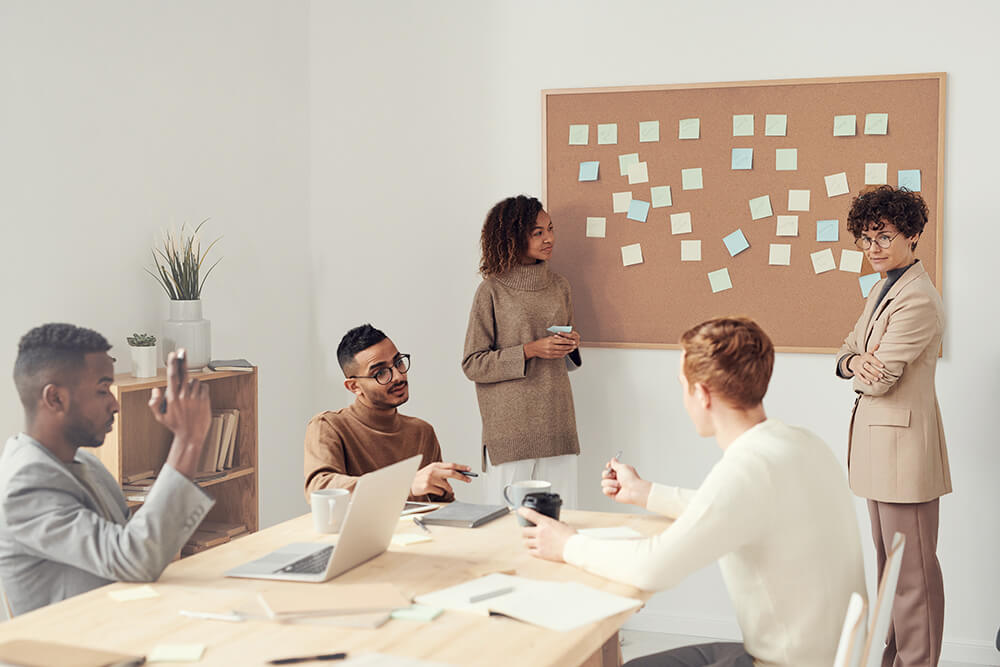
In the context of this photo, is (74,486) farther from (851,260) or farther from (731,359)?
(851,260)

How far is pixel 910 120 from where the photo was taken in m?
3.51

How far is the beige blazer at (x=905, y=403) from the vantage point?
3.09m

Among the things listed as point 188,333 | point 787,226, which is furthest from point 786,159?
point 188,333

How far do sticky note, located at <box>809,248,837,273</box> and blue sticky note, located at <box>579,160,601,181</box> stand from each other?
2.88ft

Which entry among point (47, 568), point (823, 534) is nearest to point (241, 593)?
point (47, 568)

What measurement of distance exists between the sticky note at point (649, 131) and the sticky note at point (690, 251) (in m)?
0.42

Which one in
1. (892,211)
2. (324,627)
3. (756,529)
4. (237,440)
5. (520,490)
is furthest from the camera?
(237,440)

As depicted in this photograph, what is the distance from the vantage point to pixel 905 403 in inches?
123

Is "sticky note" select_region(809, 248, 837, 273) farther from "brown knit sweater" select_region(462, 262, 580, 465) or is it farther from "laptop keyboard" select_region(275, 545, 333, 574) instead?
"laptop keyboard" select_region(275, 545, 333, 574)

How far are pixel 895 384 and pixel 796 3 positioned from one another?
57.9 inches

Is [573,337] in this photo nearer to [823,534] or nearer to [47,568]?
[823,534]

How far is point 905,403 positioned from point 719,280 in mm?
878

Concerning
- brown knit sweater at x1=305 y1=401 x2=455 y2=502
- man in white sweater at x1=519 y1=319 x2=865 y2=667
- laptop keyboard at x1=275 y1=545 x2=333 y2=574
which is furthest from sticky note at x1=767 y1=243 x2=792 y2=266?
laptop keyboard at x1=275 y1=545 x2=333 y2=574

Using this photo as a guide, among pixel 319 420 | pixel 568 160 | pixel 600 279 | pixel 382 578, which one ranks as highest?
pixel 568 160
